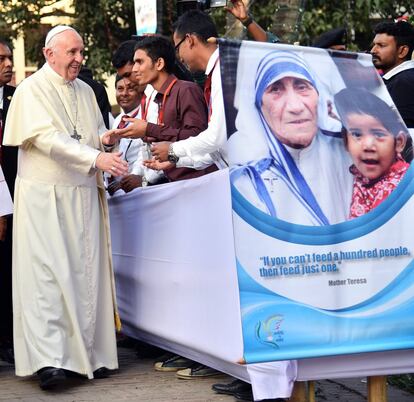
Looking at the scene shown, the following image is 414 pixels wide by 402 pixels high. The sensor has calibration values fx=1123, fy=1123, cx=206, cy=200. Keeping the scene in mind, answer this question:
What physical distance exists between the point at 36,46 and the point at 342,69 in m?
15.3

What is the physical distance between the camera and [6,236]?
26.6ft

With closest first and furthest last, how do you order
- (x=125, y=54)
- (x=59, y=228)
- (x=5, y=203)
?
(x=59, y=228), (x=5, y=203), (x=125, y=54)

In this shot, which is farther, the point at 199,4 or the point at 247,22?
the point at 199,4

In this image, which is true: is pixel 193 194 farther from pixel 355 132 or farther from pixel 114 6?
pixel 114 6

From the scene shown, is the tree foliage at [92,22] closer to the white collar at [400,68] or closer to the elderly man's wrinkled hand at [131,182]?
the elderly man's wrinkled hand at [131,182]

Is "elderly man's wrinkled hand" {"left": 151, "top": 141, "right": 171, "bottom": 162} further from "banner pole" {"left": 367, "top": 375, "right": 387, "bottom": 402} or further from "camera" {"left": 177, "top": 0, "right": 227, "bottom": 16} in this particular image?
"camera" {"left": 177, "top": 0, "right": 227, "bottom": 16}

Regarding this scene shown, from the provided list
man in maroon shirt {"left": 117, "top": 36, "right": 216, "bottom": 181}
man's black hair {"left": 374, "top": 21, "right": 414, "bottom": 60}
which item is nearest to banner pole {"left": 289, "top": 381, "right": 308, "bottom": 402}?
man in maroon shirt {"left": 117, "top": 36, "right": 216, "bottom": 181}

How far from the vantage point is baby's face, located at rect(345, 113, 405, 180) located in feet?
17.6

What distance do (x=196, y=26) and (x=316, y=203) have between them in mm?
2026

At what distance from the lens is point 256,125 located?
17.1ft

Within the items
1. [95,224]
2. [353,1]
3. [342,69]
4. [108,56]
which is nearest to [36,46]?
[108,56]

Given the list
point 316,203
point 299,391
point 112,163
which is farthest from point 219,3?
point 299,391

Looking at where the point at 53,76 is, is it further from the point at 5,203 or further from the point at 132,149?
the point at 132,149

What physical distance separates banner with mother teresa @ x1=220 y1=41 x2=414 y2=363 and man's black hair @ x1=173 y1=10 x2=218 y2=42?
161 cm
